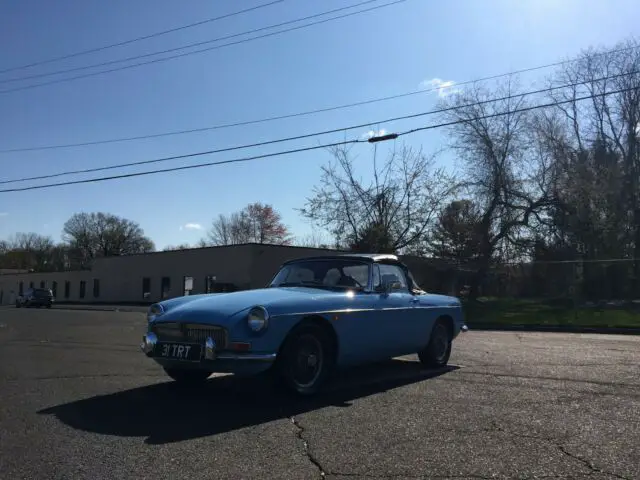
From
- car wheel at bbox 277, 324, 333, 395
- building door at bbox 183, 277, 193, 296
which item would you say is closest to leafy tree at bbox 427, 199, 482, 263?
building door at bbox 183, 277, 193, 296

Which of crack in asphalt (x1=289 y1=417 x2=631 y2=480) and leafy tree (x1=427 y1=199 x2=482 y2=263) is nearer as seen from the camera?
crack in asphalt (x1=289 y1=417 x2=631 y2=480)

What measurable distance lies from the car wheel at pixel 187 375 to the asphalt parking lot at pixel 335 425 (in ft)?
0.77

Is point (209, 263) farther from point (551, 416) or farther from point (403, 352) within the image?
point (551, 416)

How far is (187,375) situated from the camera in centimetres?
698

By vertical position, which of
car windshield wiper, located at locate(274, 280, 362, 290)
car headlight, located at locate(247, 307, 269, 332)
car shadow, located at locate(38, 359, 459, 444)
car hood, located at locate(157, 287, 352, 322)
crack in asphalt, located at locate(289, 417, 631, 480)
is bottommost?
crack in asphalt, located at locate(289, 417, 631, 480)

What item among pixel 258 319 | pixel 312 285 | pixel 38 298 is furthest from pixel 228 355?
pixel 38 298

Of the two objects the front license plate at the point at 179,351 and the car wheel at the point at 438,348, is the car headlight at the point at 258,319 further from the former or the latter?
the car wheel at the point at 438,348

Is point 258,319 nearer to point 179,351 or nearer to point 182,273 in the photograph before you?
point 179,351

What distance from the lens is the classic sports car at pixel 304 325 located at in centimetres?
578

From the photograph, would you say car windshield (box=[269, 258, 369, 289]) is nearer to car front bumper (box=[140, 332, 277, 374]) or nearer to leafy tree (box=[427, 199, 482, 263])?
car front bumper (box=[140, 332, 277, 374])

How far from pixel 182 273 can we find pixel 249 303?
39096mm

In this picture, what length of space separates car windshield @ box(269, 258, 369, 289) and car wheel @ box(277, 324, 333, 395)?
1.02m

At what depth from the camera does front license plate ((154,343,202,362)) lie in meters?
5.85

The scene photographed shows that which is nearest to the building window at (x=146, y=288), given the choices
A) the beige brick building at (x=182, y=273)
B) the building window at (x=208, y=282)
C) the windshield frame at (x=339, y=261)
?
the beige brick building at (x=182, y=273)
